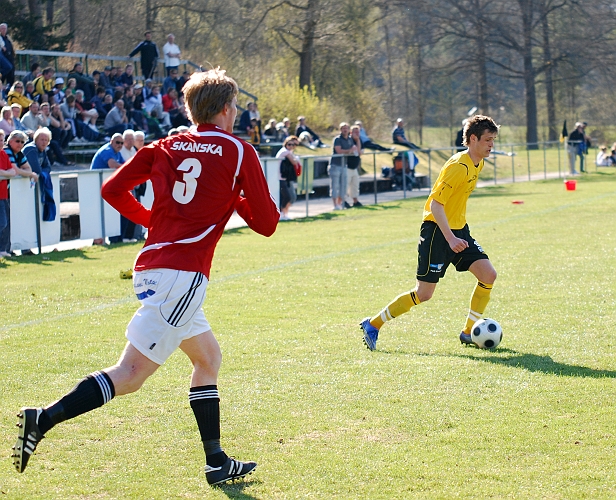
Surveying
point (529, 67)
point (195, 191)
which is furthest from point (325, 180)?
point (529, 67)

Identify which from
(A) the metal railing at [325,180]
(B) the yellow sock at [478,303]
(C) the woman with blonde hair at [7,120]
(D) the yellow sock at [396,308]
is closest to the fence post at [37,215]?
(A) the metal railing at [325,180]

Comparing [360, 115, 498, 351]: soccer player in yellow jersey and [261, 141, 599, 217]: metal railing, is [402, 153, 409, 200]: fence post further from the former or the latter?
[360, 115, 498, 351]: soccer player in yellow jersey

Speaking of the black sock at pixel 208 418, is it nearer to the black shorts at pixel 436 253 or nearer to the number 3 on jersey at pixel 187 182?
the number 3 on jersey at pixel 187 182

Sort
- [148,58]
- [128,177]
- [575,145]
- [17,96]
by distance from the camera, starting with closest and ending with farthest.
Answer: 1. [128,177]
2. [17,96]
3. [148,58]
4. [575,145]

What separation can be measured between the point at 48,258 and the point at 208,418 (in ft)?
30.4

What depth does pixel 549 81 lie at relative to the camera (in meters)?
47.4

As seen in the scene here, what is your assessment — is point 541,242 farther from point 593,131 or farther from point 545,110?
point 545,110

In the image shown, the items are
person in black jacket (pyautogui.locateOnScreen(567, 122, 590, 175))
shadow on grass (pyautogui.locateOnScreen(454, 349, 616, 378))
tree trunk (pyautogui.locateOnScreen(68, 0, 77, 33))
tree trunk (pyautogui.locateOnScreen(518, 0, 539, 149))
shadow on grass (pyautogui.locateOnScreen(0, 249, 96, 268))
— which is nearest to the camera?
shadow on grass (pyautogui.locateOnScreen(454, 349, 616, 378))

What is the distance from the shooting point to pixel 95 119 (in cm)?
2195

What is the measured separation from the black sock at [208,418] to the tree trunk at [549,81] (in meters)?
44.9

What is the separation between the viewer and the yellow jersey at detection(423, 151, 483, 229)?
6.48m

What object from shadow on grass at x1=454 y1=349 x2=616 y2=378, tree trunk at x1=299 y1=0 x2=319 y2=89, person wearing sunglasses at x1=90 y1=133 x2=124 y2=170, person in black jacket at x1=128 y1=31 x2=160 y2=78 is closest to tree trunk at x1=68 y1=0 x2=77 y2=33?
tree trunk at x1=299 y1=0 x2=319 y2=89

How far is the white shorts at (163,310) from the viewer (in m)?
3.81

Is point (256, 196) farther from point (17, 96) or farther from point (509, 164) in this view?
point (509, 164)
